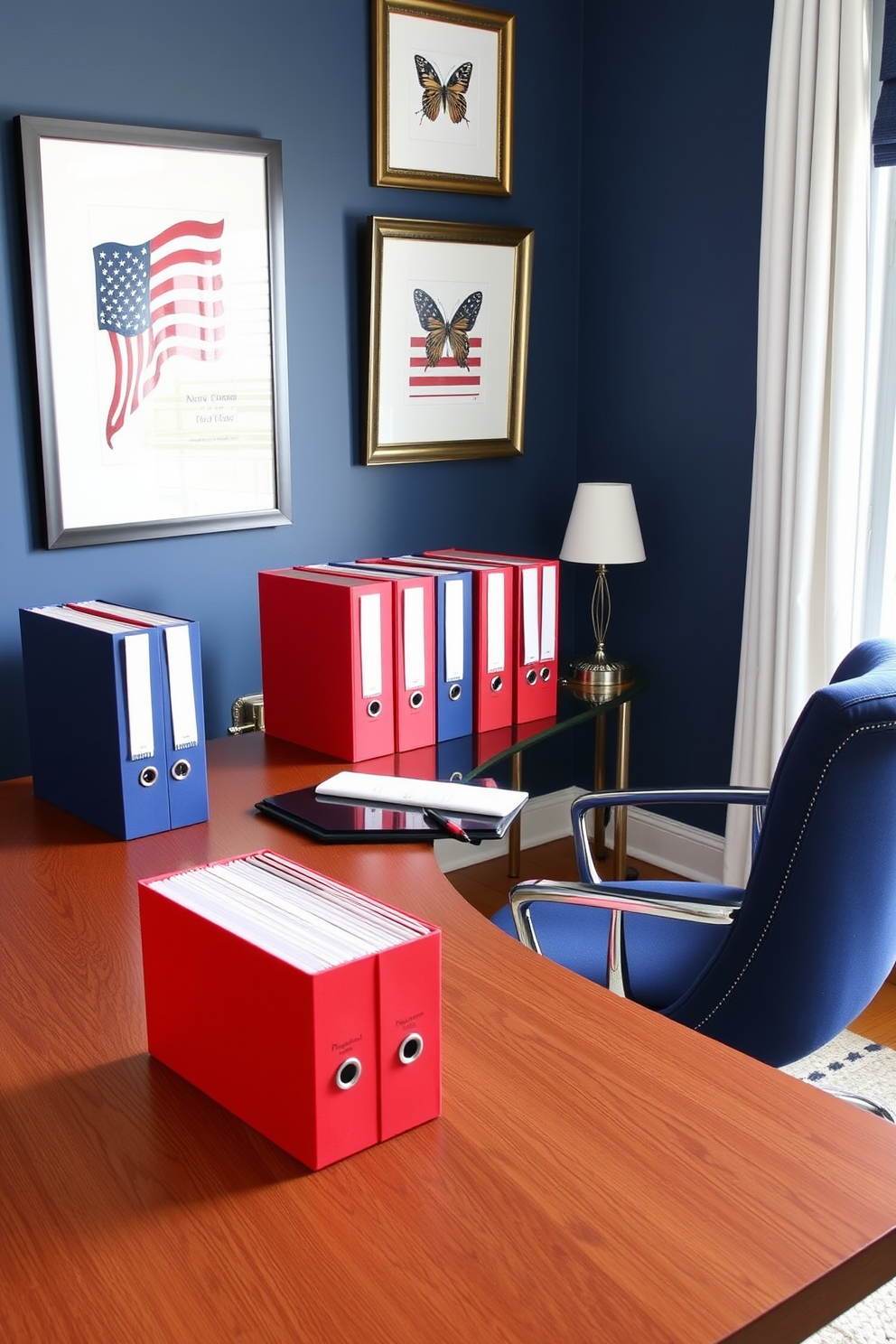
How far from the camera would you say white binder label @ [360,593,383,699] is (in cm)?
229

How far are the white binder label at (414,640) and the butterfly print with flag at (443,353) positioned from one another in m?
0.96

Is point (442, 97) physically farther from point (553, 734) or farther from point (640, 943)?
point (640, 943)

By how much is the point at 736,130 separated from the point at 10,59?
5.59 feet

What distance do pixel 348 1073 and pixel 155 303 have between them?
1.97 metres

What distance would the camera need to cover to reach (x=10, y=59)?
Answer: 2.39m

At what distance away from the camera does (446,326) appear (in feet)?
10.4

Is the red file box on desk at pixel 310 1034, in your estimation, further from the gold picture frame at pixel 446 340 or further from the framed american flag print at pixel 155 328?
the gold picture frame at pixel 446 340

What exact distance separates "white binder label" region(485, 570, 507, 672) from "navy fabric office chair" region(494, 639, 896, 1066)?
27.7 inches

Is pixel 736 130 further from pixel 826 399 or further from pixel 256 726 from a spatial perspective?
pixel 256 726

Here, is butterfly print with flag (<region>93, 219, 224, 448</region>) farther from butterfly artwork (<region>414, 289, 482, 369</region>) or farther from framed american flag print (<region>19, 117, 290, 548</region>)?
butterfly artwork (<region>414, 289, 482, 369</region>)

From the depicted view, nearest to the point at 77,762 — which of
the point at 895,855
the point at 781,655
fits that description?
the point at 895,855

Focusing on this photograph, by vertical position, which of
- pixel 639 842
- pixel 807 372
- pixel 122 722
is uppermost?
pixel 807 372

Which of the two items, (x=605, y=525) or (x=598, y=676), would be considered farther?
(x=605, y=525)

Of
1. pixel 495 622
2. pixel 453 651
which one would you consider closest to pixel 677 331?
pixel 495 622
